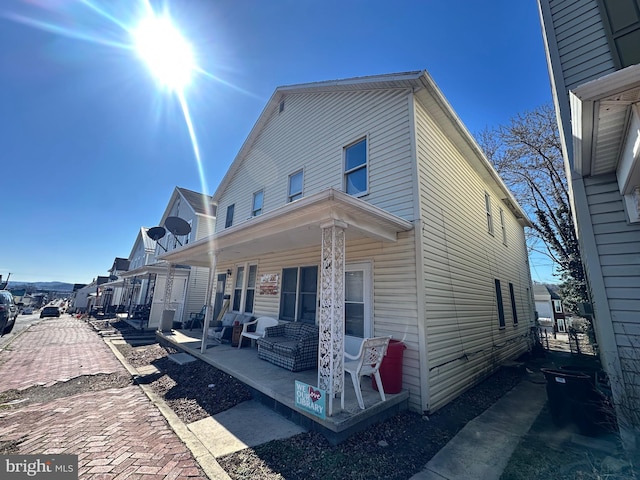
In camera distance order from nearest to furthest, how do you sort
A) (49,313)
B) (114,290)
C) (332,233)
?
(332,233) < (49,313) < (114,290)

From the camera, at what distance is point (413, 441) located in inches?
140

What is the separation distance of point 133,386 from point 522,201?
18.9 metres

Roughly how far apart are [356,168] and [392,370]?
4518 millimetres

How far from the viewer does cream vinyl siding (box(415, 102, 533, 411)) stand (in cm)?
496

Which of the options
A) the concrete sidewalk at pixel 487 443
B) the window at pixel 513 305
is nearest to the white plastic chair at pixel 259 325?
the concrete sidewalk at pixel 487 443

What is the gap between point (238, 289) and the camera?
9.87 meters

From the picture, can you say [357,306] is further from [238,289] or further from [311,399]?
[238,289]

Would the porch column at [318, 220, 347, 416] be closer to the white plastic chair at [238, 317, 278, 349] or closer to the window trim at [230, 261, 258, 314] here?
the white plastic chair at [238, 317, 278, 349]

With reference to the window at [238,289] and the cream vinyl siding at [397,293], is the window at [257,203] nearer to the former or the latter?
the window at [238,289]

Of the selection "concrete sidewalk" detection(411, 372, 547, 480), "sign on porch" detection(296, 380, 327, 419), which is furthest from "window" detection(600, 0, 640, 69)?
"sign on porch" detection(296, 380, 327, 419)

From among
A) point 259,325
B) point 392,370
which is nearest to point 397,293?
point 392,370

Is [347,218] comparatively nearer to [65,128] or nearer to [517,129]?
[65,128]

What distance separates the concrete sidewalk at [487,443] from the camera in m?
2.92

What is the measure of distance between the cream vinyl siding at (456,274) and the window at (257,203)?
238 inches
